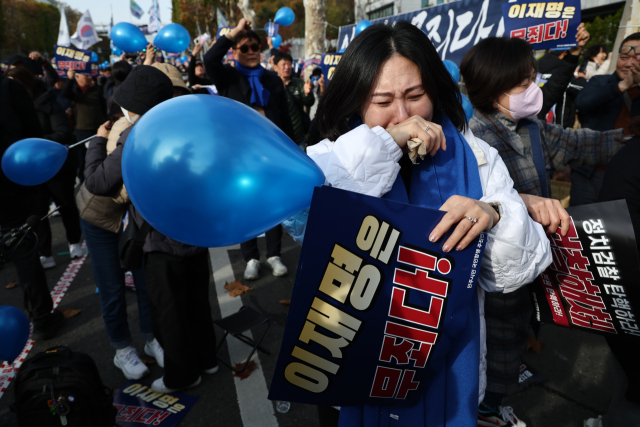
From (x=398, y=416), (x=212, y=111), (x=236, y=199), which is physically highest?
(x=212, y=111)

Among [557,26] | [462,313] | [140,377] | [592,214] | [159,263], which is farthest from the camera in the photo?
[557,26]

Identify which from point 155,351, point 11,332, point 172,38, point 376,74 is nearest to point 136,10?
point 172,38

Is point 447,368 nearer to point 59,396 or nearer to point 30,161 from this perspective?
point 59,396

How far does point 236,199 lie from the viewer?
86 centimetres

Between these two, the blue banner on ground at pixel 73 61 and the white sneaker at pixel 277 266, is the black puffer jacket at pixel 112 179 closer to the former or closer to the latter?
the white sneaker at pixel 277 266

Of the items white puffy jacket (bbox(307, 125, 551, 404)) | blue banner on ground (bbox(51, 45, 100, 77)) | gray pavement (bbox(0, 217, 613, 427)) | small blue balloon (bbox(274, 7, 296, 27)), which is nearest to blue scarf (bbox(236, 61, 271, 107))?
gray pavement (bbox(0, 217, 613, 427))

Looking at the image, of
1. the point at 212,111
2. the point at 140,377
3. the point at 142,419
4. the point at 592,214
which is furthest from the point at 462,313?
the point at 140,377

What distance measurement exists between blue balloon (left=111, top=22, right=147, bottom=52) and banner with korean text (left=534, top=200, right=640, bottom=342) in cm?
617

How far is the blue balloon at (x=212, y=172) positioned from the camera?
2.70ft

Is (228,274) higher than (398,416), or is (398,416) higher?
(398,416)

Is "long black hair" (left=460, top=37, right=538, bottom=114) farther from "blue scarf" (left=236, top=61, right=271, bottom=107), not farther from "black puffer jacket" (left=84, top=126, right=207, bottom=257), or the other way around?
"blue scarf" (left=236, top=61, right=271, bottom=107)

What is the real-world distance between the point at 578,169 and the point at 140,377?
4.12 metres

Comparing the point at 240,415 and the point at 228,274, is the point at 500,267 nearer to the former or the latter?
the point at 240,415

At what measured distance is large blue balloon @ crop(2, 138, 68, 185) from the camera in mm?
2068
